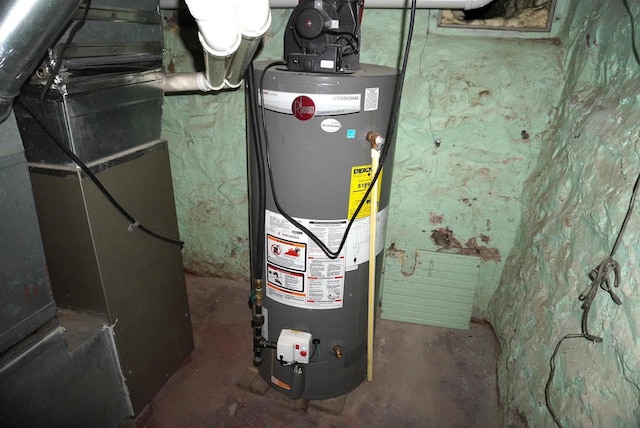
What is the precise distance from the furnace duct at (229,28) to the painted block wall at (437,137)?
57 cm

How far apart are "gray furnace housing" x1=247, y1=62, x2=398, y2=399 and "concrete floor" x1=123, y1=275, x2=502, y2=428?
12cm

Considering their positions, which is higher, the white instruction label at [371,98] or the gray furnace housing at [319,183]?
the white instruction label at [371,98]

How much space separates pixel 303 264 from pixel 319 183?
0.30 m

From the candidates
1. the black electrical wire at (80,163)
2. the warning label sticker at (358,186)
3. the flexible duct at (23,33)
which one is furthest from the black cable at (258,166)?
the flexible duct at (23,33)

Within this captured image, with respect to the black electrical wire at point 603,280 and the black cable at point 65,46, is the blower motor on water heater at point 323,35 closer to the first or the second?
the black cable at point 65,46

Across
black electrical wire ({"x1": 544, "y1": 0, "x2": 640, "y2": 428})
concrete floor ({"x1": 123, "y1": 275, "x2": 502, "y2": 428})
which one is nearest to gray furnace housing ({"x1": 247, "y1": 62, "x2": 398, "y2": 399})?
concrete floor ({"x1": 123, "y1": 275, "x2": 502, "y2": 428})

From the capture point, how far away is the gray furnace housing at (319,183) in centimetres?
116

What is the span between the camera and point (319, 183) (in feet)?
4.11

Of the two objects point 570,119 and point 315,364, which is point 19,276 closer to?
point 315,364

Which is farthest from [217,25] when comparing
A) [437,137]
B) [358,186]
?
[437,137]

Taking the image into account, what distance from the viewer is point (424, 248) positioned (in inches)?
77.4

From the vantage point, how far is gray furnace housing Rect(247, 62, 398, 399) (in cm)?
116

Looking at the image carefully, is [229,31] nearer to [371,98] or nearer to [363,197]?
[371,98]

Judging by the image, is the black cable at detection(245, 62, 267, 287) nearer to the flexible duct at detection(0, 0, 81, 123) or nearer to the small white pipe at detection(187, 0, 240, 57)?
the small white pipe at detection(187, 0, 240, 57)
